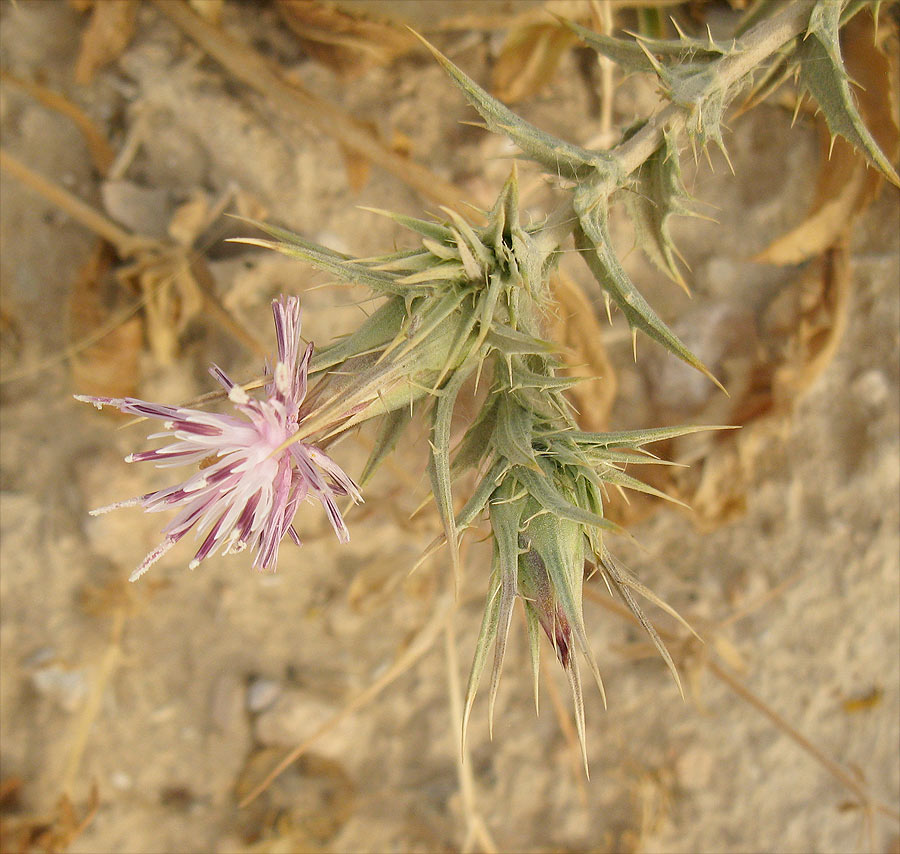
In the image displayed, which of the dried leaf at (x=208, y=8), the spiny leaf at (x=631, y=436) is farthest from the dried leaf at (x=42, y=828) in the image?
the dried leaf at (x=208, y=8)

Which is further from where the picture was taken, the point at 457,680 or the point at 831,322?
the point at 457,680

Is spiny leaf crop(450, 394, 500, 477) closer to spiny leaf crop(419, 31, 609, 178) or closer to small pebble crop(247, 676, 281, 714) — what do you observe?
spiny leaf crop(419, 31, 609, 178)

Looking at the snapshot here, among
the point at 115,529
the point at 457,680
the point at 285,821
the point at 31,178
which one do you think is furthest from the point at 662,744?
the point at 31,178

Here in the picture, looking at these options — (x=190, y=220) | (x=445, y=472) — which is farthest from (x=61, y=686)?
(x=445, y=472)

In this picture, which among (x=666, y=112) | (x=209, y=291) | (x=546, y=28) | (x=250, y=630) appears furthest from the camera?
(x=250, y=630)

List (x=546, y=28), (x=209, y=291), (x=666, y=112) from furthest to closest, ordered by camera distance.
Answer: (x=209, y=291), (x=546, y=28), (x=666, y=112)

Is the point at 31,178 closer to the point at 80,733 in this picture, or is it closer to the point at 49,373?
the point at 49,373

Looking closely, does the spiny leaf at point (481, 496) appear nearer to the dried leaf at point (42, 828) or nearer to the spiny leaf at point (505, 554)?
the spiny leaf at point (505, 554)
